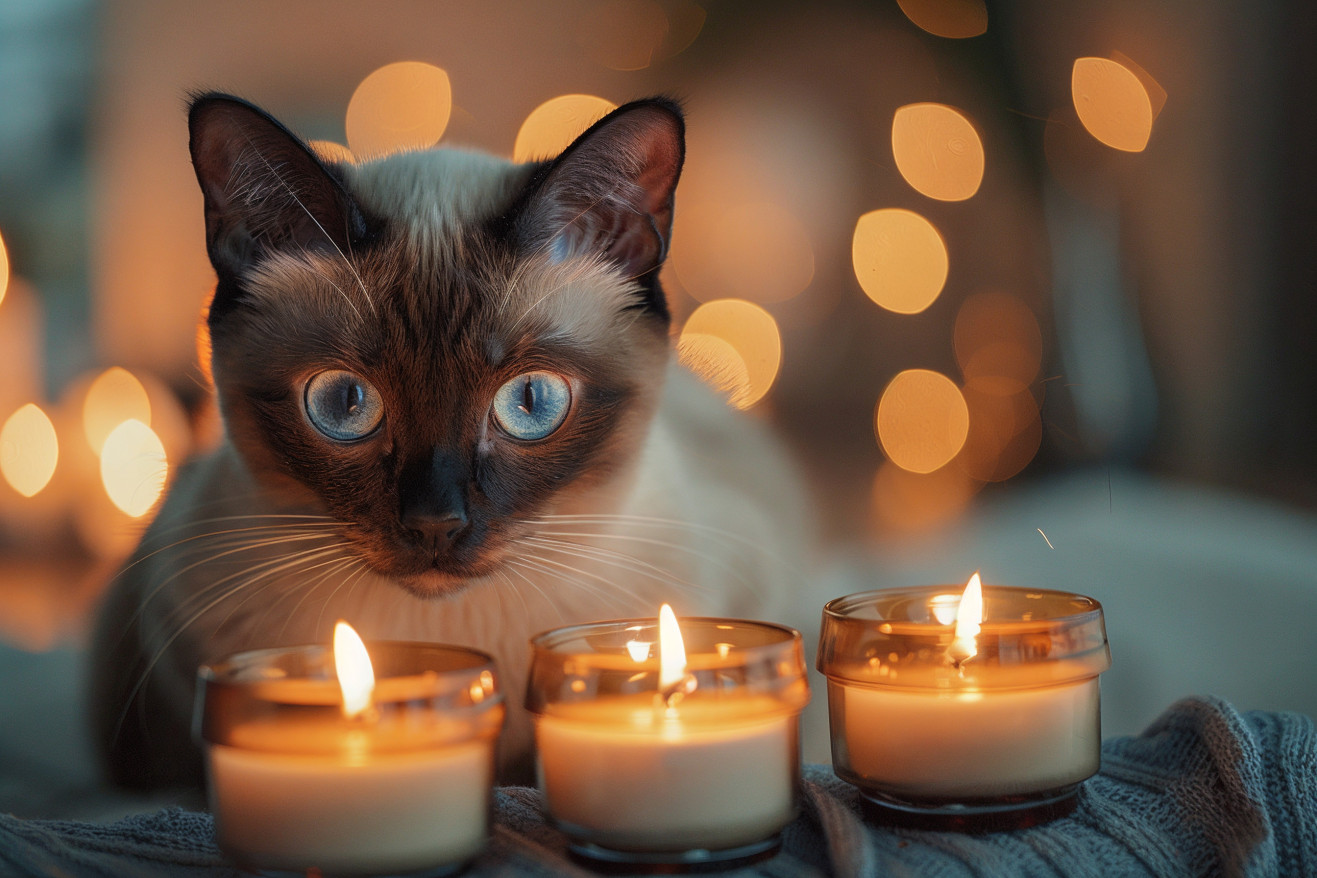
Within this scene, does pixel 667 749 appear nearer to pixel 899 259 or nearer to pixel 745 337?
pixel 745 337

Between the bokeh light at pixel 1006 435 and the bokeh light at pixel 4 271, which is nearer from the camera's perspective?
the bokeh light at pixel 4 271

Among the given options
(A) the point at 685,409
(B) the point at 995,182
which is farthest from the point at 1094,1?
(A) the point at 685,409

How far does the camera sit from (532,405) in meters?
0.86

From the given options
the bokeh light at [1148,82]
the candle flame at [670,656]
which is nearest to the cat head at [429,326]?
the candle flame at [670,656]

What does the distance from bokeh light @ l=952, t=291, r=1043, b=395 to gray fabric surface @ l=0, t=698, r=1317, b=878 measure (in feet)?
1.35

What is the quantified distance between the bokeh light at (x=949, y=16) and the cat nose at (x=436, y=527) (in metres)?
0.74

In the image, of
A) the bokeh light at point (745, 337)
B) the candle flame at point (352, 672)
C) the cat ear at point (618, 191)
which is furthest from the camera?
the bokeh light at point (745, 337)

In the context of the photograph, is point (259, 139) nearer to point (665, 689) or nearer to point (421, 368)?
point (421, 368)

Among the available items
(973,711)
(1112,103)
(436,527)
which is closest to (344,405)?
(436,527)

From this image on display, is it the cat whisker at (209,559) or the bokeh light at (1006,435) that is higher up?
the bokeh light at (1006,435)

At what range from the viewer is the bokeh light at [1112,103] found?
1.08m

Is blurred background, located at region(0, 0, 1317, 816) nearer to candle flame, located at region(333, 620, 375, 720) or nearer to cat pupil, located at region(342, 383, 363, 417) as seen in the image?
cat pupil, located at region(342, 383, 363, 417)

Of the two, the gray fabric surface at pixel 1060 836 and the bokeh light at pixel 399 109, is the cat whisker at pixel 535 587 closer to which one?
the gray fabric surface at pixel 1060 836

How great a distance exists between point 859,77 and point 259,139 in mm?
620
